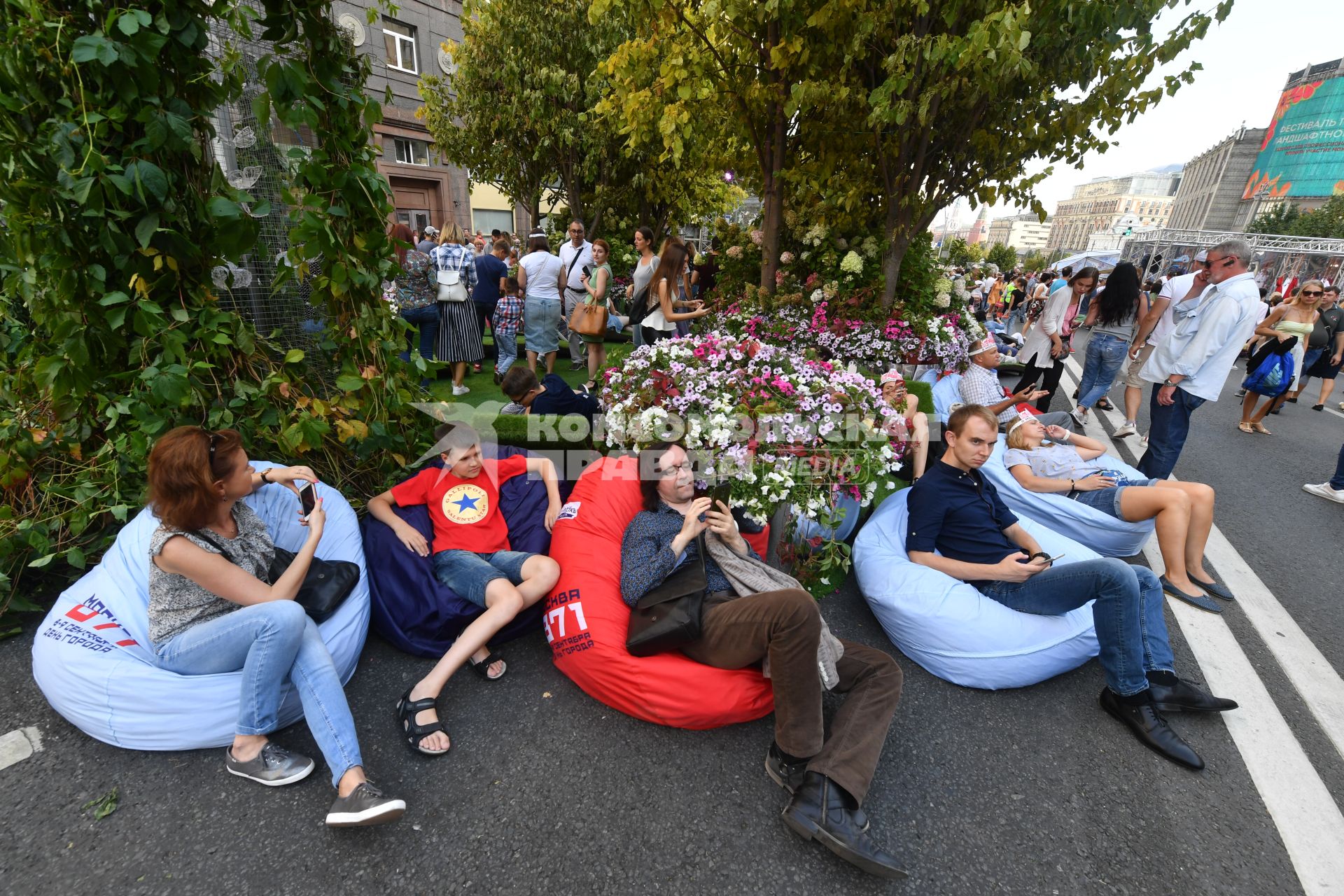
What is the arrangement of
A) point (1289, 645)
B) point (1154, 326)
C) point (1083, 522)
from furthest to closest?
point (1154, 326)
point (1083, 522)
point (1289, 645)

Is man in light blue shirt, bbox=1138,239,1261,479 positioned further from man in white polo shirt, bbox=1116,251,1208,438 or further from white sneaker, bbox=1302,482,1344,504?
white sneaker, bbox=1302,482,1344,504

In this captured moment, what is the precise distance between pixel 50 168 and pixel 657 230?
12.9 metres

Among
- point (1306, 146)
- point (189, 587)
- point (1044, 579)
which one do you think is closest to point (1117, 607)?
point (1044, 579)

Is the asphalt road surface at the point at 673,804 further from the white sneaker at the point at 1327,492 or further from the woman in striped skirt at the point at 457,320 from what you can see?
the woman in striped skirt at the point at 457,320

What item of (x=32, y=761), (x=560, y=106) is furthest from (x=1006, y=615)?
(x=560, y=106)

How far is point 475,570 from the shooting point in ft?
9.43

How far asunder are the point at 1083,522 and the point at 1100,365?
13.5 feet

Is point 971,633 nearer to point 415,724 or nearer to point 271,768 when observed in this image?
point 415,724

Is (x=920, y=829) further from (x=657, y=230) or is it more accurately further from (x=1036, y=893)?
(x=657, y=230)

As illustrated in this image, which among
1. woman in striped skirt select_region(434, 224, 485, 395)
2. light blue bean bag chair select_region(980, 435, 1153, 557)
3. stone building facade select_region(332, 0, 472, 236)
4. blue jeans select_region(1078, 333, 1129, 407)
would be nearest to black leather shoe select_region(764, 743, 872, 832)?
light blue bean bag chair select_region(980, 435, 1153, 557)

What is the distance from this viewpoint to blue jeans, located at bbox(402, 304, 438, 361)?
6.58 metres

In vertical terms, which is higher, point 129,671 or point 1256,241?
point 1256,241

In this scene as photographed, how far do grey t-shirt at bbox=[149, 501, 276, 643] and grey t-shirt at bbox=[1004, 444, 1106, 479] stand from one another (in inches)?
177

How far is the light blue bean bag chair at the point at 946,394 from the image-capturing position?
5.69m
